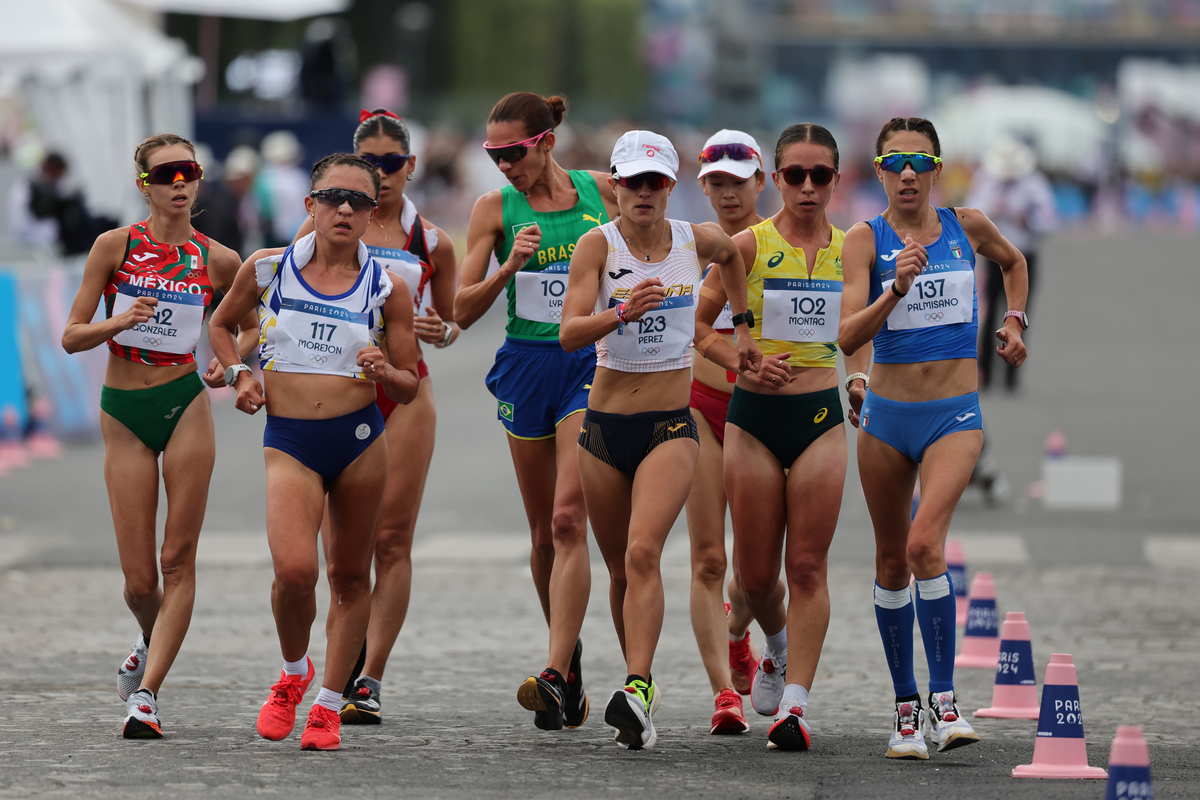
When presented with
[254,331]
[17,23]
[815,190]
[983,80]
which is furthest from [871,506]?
[983,80]

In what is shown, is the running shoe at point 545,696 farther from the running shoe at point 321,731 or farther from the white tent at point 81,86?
the white tent at point 81,86

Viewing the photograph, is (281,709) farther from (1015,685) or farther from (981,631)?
(981,631)

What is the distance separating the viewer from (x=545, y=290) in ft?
24.7

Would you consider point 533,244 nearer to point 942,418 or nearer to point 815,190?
point 815,190

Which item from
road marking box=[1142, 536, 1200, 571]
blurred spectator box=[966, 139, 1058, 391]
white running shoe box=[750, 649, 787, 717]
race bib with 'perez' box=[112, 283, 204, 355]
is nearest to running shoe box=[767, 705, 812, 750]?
white running shoe box=[750, 649, 787, 717]

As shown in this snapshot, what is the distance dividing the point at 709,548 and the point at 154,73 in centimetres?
1683

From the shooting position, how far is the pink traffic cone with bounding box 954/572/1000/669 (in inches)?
356

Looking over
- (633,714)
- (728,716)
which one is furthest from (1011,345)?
(633,714)

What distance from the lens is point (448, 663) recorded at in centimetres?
914

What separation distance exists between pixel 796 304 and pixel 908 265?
29.7 inches

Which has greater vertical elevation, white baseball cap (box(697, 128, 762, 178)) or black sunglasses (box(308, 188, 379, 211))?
white baseball cap (box(697, 128, 762, 178))

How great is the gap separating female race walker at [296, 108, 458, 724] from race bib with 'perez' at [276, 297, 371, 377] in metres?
0.59

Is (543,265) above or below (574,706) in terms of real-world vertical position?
above

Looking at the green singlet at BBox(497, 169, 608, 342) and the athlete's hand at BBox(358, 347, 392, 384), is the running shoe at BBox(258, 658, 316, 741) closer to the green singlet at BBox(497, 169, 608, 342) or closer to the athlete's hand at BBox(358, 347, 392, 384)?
the athlete's hand at BBox(358, 347, 392, 384)
